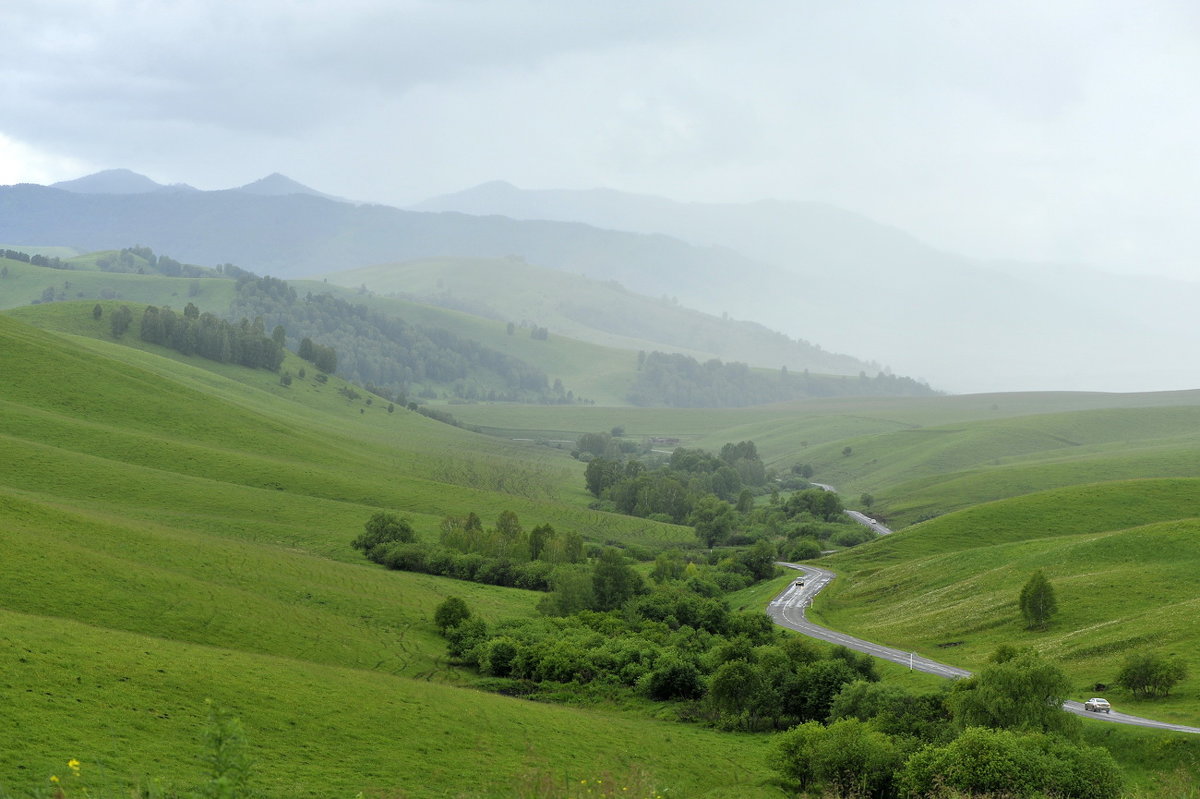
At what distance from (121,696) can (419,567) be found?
73220 mm

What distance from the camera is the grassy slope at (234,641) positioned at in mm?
44094

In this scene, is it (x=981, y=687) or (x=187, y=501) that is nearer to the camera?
(x=981, y=687)

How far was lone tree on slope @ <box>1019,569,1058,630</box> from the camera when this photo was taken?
8381cm

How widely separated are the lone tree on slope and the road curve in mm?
11604

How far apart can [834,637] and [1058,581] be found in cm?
2399

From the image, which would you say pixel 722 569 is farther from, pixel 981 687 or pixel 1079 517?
pixel 981 687

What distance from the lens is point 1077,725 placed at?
5288 cm

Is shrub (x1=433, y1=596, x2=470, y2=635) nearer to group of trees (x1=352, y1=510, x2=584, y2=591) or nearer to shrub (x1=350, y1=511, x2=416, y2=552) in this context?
group of trees (x1=352, y1=510, x2=584, y2=591)

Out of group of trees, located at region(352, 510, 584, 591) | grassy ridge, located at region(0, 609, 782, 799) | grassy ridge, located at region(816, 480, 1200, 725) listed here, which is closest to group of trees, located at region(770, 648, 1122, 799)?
grassy ridge, located at region(0, 609, 782, 799)

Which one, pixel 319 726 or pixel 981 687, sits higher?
pixel 981 687

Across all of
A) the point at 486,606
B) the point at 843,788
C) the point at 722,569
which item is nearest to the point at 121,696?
the point at 843,788

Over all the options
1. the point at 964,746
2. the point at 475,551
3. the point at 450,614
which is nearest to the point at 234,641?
the point at 450,614

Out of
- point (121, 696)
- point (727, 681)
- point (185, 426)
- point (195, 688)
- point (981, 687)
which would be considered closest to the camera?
point (121, 696)

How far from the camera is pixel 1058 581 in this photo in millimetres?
94375
